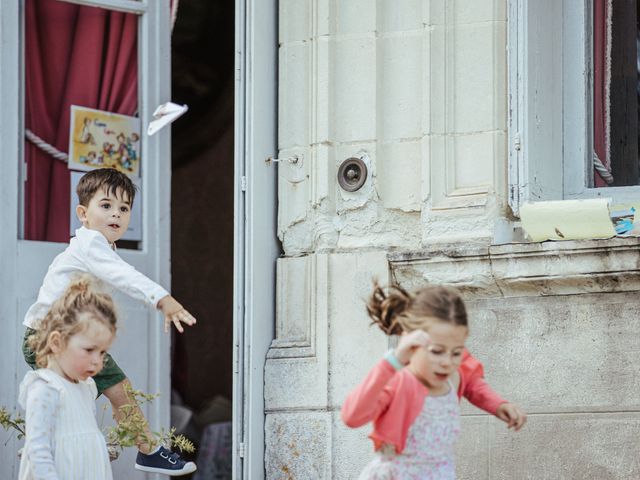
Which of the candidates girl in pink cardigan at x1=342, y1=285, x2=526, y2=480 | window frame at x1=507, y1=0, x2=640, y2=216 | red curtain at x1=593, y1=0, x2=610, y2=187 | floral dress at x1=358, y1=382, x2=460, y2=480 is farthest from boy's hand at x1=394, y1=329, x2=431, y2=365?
red curtain at x1=593, y1=0, x2=610, y2=187

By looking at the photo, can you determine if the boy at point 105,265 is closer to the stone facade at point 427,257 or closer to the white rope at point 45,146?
the stone facade at point 427,257

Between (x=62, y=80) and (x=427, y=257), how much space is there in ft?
7.19

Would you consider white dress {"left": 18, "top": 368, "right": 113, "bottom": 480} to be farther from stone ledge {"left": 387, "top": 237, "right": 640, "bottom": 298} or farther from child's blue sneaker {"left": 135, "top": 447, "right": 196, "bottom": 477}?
stone ledge {"left": 387, "top": 237, "right": 640, "bottom": 298}

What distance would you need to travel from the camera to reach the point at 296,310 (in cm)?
723

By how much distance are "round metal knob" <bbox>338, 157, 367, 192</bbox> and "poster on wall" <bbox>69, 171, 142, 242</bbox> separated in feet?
3.87

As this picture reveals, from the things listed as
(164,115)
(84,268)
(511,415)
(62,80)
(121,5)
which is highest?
(121,5)

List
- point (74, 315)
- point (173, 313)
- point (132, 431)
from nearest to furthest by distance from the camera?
point (74, 315) → point (173, 313) → point (132, 431)

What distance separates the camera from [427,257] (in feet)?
22.4

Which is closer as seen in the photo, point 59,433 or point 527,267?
point 59,433

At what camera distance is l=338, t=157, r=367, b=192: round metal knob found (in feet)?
23.4

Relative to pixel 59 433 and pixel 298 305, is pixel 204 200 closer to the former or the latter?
pixel 298 305

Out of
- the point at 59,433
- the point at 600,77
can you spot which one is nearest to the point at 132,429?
the point at 59,433

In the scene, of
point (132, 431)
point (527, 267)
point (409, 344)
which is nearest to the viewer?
point (409, 344)

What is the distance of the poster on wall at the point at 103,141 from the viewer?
25.7 feet
